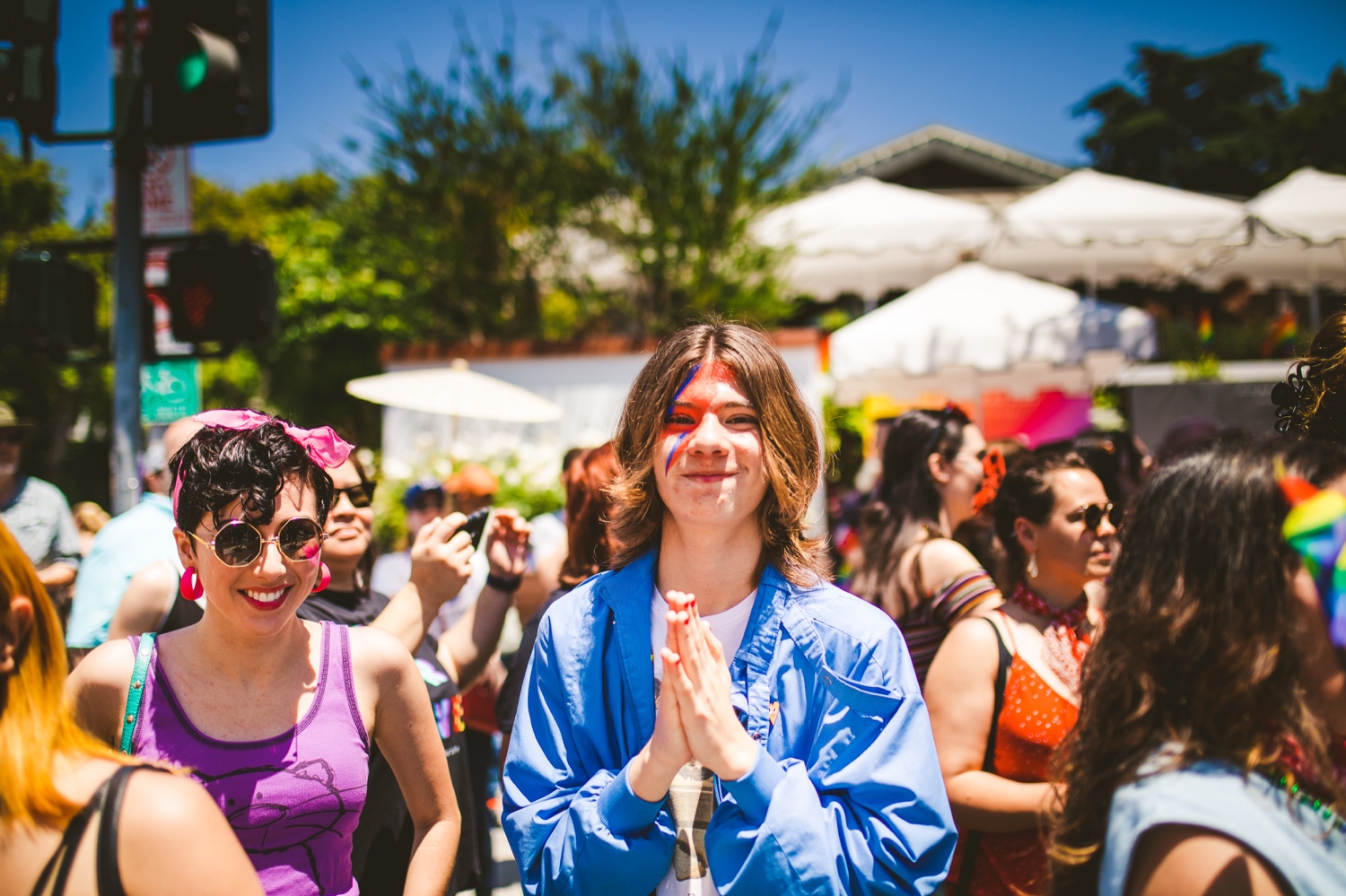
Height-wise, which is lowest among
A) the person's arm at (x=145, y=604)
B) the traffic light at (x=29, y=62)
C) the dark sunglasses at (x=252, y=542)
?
the person's arm at (x=145, y=604)

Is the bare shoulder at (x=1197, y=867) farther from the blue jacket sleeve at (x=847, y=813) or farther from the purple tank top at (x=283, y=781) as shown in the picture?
the purple tank top at (x=283, y=781)

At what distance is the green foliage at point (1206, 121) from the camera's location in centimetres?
2528

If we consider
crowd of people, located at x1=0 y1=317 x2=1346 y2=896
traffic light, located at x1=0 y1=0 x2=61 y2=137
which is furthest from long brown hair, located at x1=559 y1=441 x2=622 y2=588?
traffic light, located at x1=0 y1=0 x2=61 y2=137

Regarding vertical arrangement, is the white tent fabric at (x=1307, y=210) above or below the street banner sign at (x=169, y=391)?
above

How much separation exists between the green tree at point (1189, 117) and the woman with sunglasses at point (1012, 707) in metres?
29.8

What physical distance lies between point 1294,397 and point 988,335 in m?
6.06

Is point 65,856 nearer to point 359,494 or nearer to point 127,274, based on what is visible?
point 359,494

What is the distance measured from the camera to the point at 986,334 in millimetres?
7984

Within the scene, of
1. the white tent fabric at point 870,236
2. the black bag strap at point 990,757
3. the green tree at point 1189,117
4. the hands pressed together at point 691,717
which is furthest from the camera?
the green tree at point 1189,117

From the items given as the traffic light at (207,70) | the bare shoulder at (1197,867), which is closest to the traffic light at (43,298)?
the traffic light at (207,70)

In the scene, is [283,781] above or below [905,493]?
below

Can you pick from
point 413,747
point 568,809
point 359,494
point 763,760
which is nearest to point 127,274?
point 359,494

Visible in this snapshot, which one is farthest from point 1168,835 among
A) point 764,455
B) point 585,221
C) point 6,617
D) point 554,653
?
point 585,221

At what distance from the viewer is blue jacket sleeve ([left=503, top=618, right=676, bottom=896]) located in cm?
164
